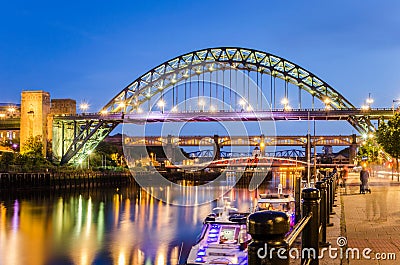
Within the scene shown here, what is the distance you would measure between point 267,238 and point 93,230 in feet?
84.9

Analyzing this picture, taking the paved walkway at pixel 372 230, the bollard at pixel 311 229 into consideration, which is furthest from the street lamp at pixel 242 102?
the bollard at pixel 311 229

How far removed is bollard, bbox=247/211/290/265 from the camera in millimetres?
2531

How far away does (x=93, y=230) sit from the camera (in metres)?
27.4

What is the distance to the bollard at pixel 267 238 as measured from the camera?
253 centimetres

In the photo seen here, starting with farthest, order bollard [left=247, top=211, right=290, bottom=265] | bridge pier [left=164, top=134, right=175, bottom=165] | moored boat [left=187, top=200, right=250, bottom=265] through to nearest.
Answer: bridge pier [left=164, top=134, right=175, bottom=165] < moored boat [left=187, top=200, right=250, bottom=265] < bollard [left=247, top=211, right=290, bottom=265]

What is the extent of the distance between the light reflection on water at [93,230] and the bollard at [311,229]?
1407 cm

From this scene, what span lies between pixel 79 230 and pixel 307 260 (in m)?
24.5

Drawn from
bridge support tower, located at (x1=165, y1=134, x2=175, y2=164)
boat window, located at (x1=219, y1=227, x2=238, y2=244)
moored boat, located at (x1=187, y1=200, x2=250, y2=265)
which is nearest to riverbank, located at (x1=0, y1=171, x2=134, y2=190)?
moored boat, located at (x1=187, y1=200, x2=250, y2=265)

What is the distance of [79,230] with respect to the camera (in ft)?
90.3

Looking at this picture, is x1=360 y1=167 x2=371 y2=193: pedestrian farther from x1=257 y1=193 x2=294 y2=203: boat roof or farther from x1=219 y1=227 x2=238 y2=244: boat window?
x1=219 y1=227 x2=238 y2=244: boat window

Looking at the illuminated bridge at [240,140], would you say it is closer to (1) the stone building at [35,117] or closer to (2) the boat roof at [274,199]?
(1) the stone building at [35,117]

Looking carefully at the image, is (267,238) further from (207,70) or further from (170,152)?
(170,152)

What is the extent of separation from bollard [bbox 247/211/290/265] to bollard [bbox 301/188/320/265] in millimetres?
2054

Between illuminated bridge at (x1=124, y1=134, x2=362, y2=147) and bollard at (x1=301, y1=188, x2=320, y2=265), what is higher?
illuminated bridge at (x1=124, y1=134, x2=362, y2=147)
